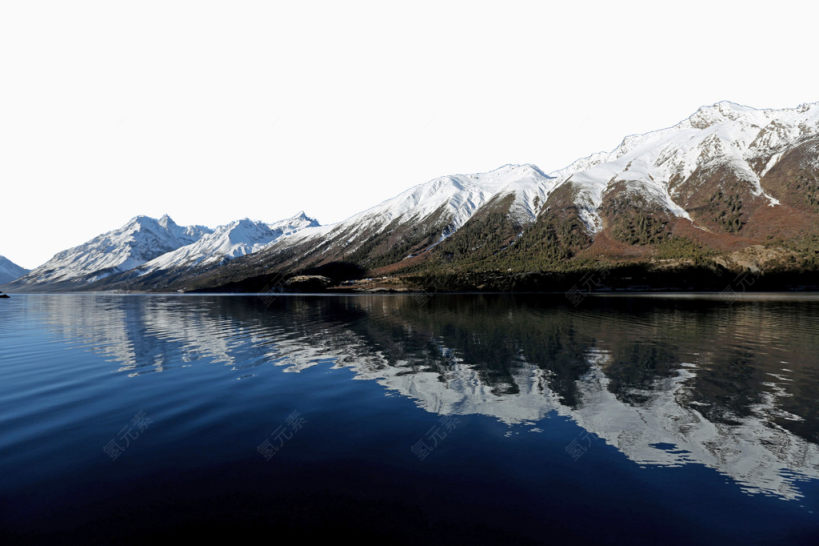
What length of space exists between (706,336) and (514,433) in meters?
41.2

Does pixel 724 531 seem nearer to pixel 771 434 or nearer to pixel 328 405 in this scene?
pixel 771 434

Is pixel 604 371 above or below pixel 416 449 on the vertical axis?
below

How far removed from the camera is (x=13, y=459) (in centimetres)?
1412

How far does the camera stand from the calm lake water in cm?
1038

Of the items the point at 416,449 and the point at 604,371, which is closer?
the point at 416,449

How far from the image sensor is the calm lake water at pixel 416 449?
1038cm

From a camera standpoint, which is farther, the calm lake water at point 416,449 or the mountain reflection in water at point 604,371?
the mountain reflection in water at point 604,371

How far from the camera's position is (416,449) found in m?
15.2

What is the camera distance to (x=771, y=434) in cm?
1633

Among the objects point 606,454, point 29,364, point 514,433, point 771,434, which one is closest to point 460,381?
point 514,433

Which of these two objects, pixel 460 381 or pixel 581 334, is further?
pixel 581 334

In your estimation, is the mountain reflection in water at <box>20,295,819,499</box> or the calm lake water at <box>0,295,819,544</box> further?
the mountain reflection in water at <box>20,295,819,499</box>

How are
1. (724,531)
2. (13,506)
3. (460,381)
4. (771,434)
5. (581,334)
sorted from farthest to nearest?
(581,334)
(460,381)
(771,434)
(13,506)
(724,531)

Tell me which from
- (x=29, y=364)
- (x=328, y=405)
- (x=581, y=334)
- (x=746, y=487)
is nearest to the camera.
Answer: (x=746, y=487)
